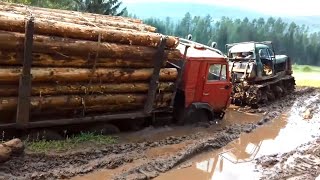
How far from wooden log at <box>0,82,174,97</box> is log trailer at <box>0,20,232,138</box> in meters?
0.22

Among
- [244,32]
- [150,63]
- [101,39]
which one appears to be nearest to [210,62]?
[150,63]

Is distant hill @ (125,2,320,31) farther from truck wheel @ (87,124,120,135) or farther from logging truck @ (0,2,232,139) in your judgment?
truck wheel @ (87,124,120,135)

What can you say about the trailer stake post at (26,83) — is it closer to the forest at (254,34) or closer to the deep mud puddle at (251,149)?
the deep mud puddle at (251,149)

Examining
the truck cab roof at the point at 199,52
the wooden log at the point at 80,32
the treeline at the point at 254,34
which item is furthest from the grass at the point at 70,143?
the treeline at the point at 254,34

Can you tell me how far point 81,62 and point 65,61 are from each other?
1.26 ft

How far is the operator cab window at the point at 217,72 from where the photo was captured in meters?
12.0

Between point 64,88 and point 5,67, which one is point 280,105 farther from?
point 5,67

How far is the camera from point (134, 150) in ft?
30.8

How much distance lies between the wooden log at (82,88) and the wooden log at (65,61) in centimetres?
46

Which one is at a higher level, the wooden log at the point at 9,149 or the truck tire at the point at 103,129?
the wooden log at the point at 9,149

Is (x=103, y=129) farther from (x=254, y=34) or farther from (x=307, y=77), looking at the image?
(x=254, y=34)

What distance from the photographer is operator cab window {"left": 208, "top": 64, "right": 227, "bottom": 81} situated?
12039 mm

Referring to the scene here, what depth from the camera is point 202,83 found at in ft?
38.8

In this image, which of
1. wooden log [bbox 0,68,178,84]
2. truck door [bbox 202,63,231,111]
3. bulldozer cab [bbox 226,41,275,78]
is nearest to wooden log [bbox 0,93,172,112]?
wooden log [bbox 0,68,178,84]
